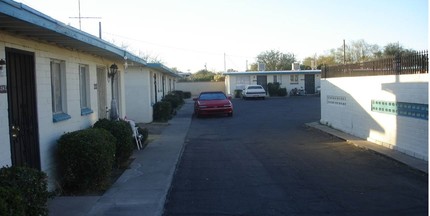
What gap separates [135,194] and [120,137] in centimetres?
280

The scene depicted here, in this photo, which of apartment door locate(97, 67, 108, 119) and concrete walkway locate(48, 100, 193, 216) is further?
apartment door locate(97, 67, 108, 119)

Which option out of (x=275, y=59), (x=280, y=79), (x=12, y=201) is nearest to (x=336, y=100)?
(x=12, y=201)

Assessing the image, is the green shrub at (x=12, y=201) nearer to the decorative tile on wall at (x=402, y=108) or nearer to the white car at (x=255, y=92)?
the decorative tile on wall at (x=402, y=108)

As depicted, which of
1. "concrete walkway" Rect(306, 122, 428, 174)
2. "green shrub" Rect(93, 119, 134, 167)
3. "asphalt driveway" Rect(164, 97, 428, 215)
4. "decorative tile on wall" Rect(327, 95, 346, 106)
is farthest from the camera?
"decorative tile on wall" Rect(327, 95, 346, 106)

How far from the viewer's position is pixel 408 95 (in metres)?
11.8

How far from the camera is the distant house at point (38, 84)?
255 inches

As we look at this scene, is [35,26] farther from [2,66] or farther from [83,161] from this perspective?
[83,161]

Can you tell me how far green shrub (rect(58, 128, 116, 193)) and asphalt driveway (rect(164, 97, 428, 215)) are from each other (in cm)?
126

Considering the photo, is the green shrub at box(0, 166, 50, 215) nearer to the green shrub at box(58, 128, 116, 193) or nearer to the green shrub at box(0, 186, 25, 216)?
the green shrub at box(0, 186, 25, 216)

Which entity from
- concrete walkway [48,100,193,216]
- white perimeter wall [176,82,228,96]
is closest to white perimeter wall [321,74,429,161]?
concrete walkway [48,100,193,216]

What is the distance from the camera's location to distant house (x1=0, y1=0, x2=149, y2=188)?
648 centimetres

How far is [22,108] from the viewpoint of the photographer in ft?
24.5

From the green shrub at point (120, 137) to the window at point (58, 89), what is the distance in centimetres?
157

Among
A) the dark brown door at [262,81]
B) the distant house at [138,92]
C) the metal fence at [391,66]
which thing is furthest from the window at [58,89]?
the dark brown door at [262,81]
